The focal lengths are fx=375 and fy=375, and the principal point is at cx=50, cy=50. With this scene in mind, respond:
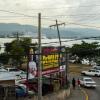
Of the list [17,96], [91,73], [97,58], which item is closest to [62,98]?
[17,96]

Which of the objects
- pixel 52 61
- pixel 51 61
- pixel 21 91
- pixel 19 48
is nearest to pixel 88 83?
pixel 52 61

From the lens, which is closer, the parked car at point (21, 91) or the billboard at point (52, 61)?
the parked car at point (21, 91)

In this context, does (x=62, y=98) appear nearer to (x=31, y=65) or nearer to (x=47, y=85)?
(x=47, y=85)

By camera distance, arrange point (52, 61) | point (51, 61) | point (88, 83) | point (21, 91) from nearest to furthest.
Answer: point (21, 91)
point (51, 61)
point (52, 61)
point (88, 83)

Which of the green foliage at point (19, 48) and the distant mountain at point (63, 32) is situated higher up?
the distant mountain at point (63, 32)

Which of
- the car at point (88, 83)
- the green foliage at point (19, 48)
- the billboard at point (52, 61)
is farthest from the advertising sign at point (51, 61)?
the green foliage at point (19, 48)

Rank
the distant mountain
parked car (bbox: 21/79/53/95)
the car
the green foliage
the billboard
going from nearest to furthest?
parked car (bbox: 21/79/53/95)
the billboard
the car
the green foliage
the distant mountain

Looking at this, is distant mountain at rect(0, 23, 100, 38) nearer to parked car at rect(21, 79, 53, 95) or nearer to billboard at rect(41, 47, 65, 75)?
billboard at rect(41, 47, 65, 75)

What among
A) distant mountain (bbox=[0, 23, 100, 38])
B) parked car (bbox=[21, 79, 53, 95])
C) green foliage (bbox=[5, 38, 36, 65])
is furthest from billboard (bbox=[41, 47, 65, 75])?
green foliage (bbox=[5, 38, 36, 65])

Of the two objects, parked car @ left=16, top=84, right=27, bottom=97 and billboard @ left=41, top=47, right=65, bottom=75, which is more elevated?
billboard @ left=41, top=47, right=65, bottom=75

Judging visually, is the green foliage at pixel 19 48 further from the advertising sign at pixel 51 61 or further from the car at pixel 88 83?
the advertising sign at pixel 51 61

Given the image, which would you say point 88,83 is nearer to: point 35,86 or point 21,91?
point 35,86

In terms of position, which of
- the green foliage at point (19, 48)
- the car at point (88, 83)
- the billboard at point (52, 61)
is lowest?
the car at point (88, 83)

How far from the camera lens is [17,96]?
28.4 m
